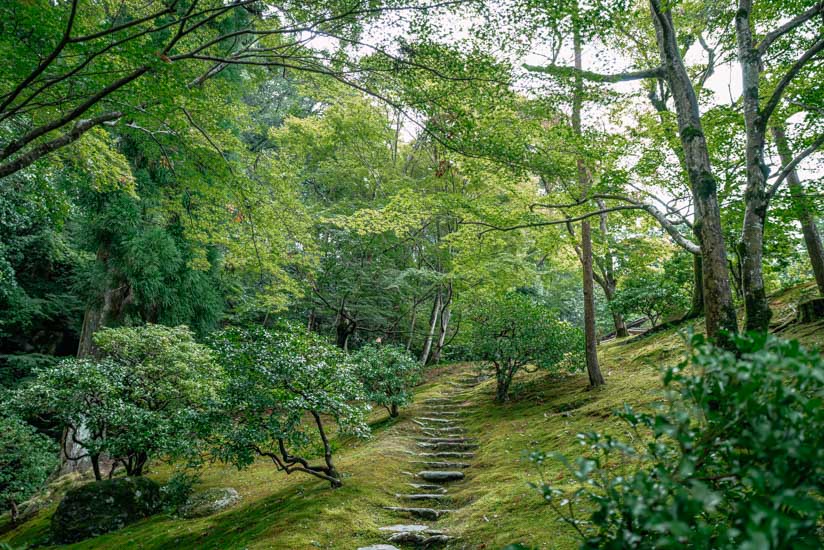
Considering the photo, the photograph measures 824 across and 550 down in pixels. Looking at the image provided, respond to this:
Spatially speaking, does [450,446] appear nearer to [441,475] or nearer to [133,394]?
[441,475]

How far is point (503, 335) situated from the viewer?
28.2ft

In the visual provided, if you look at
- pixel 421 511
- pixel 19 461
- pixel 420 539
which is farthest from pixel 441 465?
pixel 19 461

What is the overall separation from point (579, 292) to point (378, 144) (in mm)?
12460

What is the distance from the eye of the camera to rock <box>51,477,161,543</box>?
6516mm

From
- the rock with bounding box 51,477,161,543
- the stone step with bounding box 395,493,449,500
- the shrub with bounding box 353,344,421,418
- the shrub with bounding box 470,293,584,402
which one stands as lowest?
the rock with bounding box 51,477,161,543

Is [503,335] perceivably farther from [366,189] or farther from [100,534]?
[366,189]

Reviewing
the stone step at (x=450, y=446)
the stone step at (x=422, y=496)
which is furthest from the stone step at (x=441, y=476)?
the stone step at (x=450, y=446)

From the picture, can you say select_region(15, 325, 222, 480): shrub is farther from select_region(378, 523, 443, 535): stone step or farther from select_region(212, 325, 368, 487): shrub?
select_region(378, 523, 443, 535): stone step

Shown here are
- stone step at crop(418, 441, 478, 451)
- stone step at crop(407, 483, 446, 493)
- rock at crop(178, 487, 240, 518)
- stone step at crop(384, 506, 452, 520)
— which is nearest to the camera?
stone step at crop(384, 506, 452, 520)

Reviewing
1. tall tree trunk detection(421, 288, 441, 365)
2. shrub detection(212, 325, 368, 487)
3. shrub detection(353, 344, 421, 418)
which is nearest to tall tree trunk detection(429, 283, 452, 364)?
tall tree trunk detection(421, 288, 441, 365)

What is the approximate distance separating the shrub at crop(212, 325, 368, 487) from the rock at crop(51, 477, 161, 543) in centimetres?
326

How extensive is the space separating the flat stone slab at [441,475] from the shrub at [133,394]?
10.5 feet

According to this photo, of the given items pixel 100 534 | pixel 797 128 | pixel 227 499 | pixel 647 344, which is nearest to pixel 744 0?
pixel 797 128

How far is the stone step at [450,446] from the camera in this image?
23.5 feet
